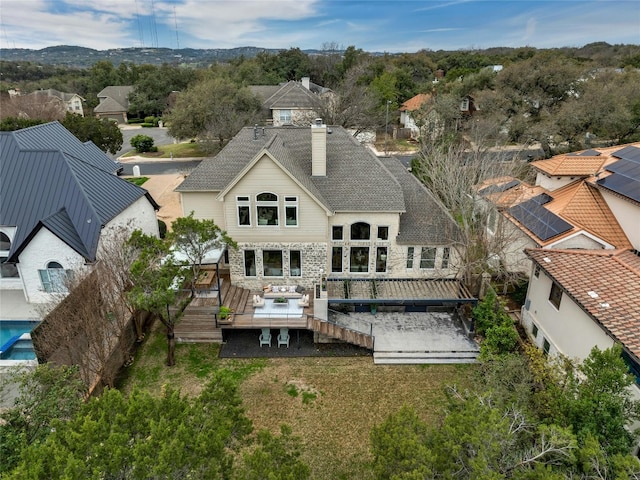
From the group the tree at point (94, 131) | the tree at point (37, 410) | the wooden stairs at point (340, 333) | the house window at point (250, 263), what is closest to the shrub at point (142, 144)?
the tree at point (94, 131)

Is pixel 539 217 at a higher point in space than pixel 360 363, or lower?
higher

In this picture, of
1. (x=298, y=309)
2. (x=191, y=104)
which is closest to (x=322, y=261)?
(x=298, y=309)

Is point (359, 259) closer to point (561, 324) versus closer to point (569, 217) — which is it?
point (561, 324)

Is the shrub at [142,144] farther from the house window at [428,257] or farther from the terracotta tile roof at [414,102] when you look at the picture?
the house window at [428,257]

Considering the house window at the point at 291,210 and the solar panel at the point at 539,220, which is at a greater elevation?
the house window at the point at 291,210

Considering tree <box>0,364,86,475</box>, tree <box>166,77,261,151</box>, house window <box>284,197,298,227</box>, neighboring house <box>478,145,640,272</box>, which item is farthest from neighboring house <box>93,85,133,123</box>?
tree <box>0,364,86,475</box>

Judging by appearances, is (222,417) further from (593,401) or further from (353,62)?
(353,62)
